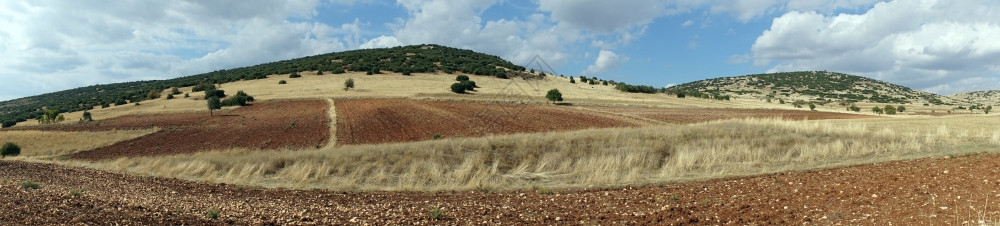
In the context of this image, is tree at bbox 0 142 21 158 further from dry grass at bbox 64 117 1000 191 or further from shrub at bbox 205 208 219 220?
shrub at bbox 205 208 219 220

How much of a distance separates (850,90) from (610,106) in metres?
104

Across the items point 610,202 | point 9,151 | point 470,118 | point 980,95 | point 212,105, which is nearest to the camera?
point 610,202

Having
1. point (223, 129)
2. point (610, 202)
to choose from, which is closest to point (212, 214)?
point (610, 202)

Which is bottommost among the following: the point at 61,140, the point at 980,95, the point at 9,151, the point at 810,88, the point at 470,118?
the point at 9,151

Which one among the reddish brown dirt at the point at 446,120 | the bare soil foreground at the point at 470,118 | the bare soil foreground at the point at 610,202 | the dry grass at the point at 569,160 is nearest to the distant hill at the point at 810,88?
the bare soil foreground at the point at 470,118

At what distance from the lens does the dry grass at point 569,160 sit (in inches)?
623

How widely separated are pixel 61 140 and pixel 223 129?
34.4 ft

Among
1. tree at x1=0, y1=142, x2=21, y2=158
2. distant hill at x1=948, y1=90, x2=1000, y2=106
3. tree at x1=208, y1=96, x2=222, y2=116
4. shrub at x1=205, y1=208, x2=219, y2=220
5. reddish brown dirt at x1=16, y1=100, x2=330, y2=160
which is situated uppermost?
distant hill at x1=948, y1=90, x2=1000, y2=106

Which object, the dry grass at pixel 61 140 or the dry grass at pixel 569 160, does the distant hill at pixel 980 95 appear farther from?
the dry grass at pixel 61 140

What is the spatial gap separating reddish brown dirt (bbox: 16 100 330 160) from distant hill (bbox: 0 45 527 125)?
33429mm

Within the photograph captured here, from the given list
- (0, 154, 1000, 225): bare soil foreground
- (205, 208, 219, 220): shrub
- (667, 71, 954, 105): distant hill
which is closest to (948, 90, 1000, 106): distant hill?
(667, 71, 954, 105): distant hill

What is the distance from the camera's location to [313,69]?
108500 millimetres

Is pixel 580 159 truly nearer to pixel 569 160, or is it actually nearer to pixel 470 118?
pixel 569 160

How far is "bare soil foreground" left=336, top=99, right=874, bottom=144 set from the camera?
120 feet
